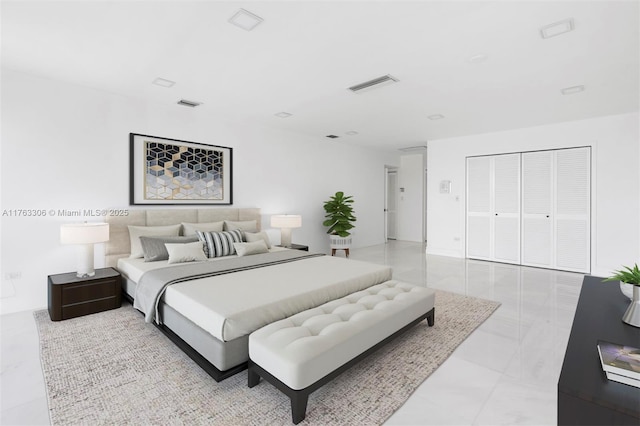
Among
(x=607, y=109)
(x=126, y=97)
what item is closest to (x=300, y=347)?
(x=126, y=97)

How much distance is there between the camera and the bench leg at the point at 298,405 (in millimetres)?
1752

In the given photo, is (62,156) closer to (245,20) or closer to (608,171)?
(245,20)

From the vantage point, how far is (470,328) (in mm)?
3072

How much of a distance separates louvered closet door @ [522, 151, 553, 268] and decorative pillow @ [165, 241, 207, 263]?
5.64 metres

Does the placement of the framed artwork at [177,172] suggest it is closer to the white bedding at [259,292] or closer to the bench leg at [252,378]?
the white bedding at [259,292]

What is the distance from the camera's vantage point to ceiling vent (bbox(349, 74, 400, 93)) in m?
3.52

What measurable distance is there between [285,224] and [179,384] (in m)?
3.49

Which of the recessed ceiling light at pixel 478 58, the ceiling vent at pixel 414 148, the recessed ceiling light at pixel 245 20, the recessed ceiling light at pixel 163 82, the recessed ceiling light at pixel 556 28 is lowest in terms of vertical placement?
the recessed ceiling light at pixel 556 28

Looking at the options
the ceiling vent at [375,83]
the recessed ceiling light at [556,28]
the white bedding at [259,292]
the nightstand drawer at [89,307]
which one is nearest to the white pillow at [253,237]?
the white bedding at [259,292]

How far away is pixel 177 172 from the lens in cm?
464

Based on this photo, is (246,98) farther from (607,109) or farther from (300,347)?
(607,109)

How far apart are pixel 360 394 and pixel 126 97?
14.6 ft

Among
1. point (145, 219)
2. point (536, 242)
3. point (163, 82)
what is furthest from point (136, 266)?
point (536, 242)

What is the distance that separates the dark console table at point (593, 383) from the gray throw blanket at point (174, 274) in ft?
9.09
